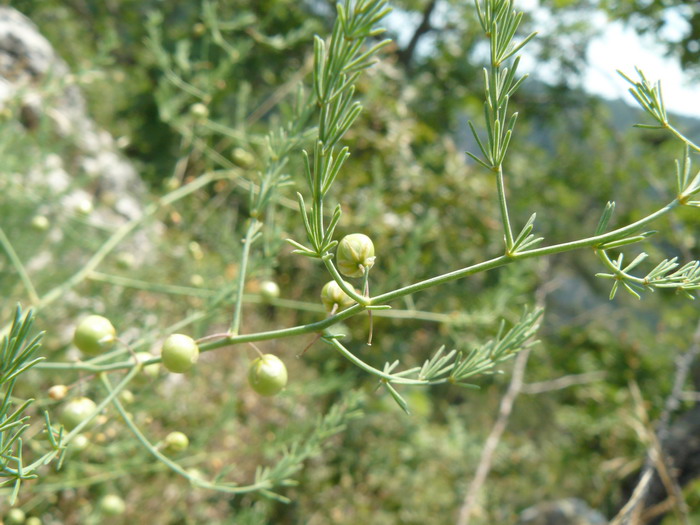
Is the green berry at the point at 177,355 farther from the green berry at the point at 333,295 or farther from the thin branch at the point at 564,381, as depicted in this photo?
the thin branch at the point at 564,381

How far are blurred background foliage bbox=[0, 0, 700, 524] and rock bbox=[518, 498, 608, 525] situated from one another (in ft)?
0.32

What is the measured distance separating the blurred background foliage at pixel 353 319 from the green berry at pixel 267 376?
0.20 meters

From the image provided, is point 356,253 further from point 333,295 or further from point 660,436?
point 660,436

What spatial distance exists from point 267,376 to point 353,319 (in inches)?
48.6

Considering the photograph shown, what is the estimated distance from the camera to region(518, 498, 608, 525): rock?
8.92 ft

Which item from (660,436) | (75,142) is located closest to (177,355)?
(660,436)

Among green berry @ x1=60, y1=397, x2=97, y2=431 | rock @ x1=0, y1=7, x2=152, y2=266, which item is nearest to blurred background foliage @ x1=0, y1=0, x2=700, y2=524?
green berry @ x1=60, y1=397, x2=97, y2=431

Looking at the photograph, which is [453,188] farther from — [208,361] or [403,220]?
[208,361]

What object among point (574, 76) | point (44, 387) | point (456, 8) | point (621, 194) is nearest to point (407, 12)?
point (456, 8)

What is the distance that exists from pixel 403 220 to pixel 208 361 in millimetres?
1039

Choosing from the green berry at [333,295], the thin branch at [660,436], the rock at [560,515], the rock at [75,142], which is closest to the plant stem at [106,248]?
the green berry at [333,295]

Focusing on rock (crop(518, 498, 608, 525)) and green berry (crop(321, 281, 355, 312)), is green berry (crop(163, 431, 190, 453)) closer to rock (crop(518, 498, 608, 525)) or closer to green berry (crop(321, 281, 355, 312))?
green berry (crop(321, 281, 355, 312))

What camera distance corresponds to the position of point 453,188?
2.02 m

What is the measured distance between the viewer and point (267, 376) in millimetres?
448
